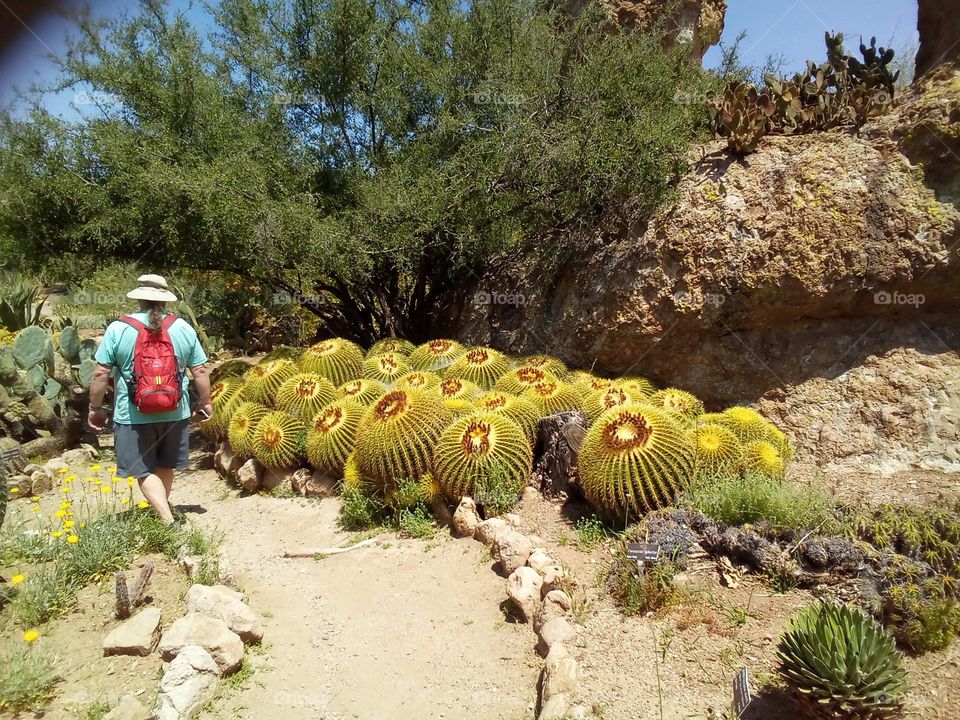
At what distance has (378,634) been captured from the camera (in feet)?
15.1

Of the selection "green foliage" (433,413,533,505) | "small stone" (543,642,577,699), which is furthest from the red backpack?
"small stone" (543,642,577,699)

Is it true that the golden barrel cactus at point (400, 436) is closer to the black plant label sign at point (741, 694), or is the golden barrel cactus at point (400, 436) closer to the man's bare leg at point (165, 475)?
the man's bare leg at point (165, 475)

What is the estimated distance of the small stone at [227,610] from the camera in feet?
13.9

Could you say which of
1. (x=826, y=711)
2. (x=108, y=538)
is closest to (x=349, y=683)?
(x=108, y=538)

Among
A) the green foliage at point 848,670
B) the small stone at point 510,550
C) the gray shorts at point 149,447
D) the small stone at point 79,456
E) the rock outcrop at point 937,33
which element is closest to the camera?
the green foliage at point 848,670

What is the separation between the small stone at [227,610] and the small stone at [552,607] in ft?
5.34

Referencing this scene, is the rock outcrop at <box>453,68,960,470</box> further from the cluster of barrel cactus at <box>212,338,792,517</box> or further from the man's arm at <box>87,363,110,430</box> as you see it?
the man's arm at <box>87,363,110,430</box>

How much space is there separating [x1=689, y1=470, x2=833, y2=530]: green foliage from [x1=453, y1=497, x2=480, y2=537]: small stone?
1.60 metres

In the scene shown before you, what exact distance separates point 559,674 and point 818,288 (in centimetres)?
508

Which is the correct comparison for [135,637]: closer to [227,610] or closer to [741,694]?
[227,610]

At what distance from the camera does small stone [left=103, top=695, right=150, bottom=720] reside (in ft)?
11.1

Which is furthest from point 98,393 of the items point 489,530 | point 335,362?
point 489,530

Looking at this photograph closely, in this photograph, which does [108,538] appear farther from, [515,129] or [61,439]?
[515,129]

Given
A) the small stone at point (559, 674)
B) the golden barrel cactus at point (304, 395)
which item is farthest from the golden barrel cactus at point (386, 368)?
the small stone at point (559, 674)
